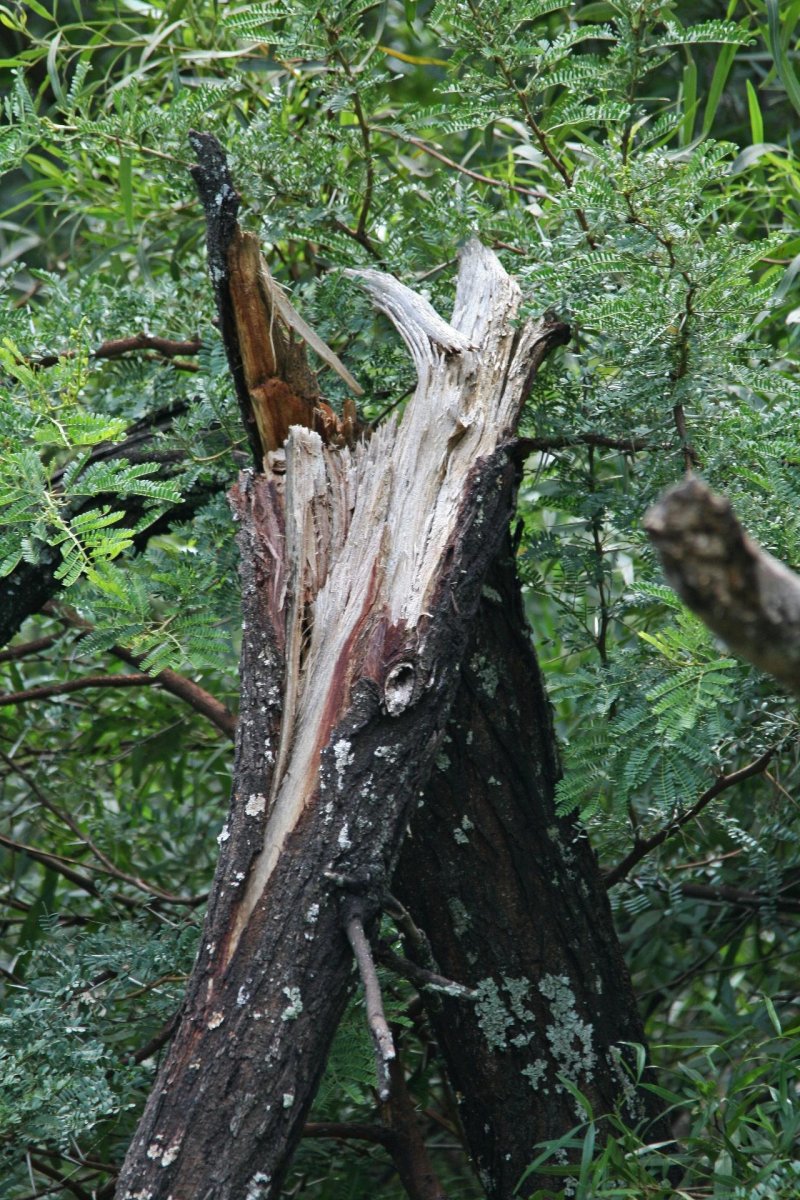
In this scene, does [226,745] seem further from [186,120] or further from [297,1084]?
[297,1084]

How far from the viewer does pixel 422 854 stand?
4.53 feet

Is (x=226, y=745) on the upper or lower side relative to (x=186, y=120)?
lower

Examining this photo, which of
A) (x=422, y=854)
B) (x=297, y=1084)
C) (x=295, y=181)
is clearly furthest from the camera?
(x=295, y=181)

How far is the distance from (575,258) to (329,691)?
1.99ft

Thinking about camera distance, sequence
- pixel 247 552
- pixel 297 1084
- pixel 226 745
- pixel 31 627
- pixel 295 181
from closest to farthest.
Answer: pixel 297 1084 < pixel 247 552 < pixel 295 181 < pixel 226 745 < pixel 31 627

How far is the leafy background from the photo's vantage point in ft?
4.30

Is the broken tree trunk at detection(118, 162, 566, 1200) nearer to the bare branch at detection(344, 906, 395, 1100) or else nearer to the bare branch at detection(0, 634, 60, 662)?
the bare branch at detection(344, 906, 395, 1100)

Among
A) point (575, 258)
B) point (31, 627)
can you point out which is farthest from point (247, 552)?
point (31, 627)

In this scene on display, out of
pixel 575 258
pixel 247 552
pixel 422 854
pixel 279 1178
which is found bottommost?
pixel 279 1178

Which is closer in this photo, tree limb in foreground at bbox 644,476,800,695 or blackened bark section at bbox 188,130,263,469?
tree limb in foreground at bbox 644,476,800,695

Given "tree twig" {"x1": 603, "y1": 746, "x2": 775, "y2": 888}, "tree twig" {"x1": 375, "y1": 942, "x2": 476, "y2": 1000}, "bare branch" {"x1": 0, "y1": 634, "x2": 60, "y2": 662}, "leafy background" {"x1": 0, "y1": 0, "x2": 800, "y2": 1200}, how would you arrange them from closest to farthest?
"tree twig" {"x1": 375, "y1": 942, "x2": 476, "y2": 1000}
"leafy background" {"x1": 0, "y1": 0, "x2": 800, "y2": 1200}
"tree twig" {"x1": 603, "y1": 746, "x2": 775, "y2": 888}
"bare branch" {"x1": 0, "y1": 634, "x2": 60, "y2": 662}

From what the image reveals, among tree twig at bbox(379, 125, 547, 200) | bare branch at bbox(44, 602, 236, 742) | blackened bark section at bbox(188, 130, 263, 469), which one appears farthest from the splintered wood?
bare branch at bbox(44, 602, 236, 742)

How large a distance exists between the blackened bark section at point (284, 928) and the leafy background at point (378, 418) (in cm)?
22

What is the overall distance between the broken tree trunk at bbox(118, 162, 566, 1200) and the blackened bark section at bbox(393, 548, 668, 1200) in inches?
8.6
